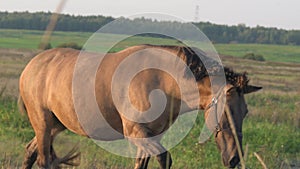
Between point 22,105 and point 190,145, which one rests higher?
point 22,105

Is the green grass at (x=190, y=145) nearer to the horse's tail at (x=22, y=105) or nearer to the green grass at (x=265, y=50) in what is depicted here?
the horse's tail at (x=22, y=105)

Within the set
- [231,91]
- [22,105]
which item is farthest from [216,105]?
[22,105]

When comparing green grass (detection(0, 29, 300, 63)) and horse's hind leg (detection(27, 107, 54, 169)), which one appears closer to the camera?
horse's hind leg (detection(27, 107, 54, 169))

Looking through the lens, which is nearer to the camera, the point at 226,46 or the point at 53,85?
the point at 53,85

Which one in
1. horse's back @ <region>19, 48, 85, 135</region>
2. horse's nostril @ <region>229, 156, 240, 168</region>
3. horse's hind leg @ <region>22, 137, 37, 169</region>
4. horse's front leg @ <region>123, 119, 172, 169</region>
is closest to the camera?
horse's nostril @ <region>229, 156, 240, 168</region>

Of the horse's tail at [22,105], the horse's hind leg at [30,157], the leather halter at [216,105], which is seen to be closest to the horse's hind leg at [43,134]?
the horse's hind leg at [30,157]

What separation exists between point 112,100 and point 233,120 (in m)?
1.44

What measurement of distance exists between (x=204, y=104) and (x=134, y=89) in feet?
2.36

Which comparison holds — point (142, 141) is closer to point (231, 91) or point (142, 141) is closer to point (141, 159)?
point (141, 159)

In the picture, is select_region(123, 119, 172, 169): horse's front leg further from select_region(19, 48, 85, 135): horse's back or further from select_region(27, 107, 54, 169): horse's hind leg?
select_region(27, 107, 54, 169): horse's hind leg

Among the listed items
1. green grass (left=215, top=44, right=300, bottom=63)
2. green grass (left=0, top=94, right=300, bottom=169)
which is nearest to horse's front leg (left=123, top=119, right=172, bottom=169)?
green grass (left=0, top=94, right=300, bottom=169)

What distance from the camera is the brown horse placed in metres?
5.98

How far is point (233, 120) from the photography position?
584 centimetres

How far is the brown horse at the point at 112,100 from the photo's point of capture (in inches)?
236
